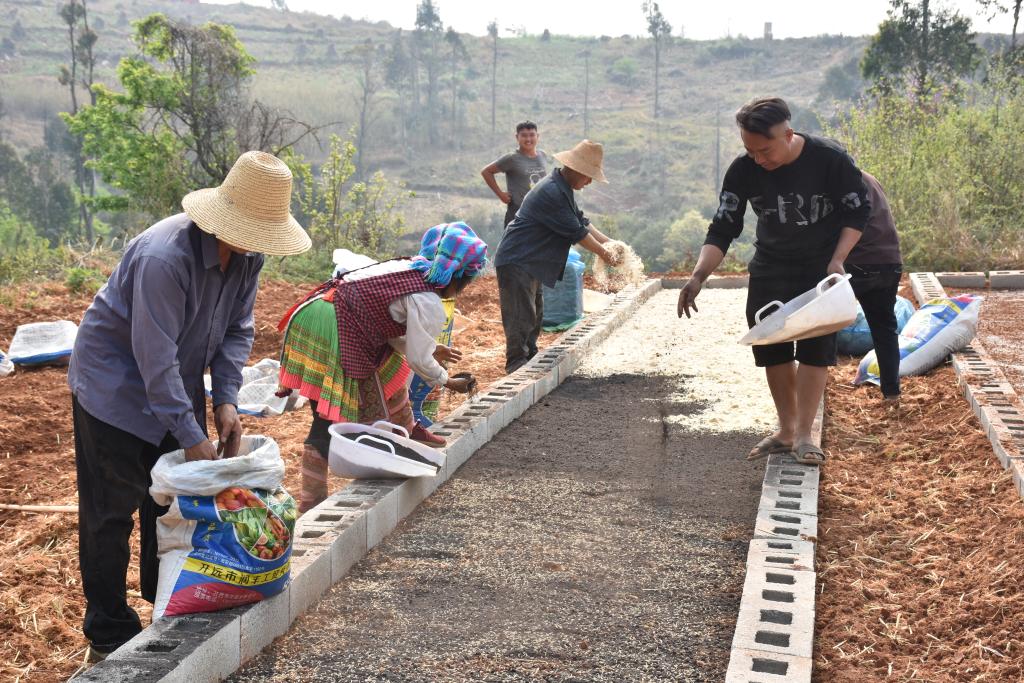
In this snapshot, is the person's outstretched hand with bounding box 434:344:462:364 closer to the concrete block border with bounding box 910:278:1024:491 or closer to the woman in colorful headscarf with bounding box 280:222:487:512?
the woman in colorful headscarf with bounding box 280:222:487:512

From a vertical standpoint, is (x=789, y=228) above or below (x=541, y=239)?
above

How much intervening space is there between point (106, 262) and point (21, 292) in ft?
8.47

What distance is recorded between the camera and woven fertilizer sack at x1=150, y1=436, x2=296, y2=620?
3.06 m

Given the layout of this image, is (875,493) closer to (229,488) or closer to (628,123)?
(229,488)

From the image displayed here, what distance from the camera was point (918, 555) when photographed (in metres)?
4.00

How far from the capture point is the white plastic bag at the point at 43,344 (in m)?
7.77

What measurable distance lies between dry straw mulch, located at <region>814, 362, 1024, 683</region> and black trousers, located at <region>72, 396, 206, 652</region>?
6.89 ft

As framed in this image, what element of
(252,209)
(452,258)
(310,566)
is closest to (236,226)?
(252,209)

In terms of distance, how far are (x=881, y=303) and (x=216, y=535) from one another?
4297mm

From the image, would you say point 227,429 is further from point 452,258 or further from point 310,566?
point 452,258

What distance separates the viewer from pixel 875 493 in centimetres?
478

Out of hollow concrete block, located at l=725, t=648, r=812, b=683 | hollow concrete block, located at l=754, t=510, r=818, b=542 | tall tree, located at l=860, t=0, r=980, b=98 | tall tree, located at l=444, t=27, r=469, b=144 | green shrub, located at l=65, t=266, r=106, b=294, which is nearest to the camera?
hollow concrete block, located at l=725, t=648, r=812, b=683

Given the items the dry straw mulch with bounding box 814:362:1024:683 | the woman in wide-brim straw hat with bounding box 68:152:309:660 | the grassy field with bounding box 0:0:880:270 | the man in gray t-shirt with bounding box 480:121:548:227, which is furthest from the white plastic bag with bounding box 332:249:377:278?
the grassy field with bounding box 0:0:880:270

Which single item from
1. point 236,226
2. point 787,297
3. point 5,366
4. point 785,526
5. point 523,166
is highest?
point 236,226
